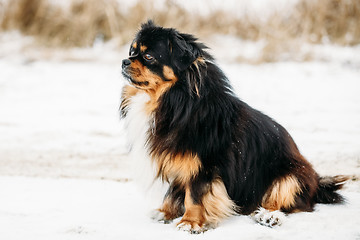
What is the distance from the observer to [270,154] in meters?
3.74

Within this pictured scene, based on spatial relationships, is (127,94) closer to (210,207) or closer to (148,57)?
(148,57)

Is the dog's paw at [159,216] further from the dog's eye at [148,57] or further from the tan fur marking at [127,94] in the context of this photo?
the dog's eye at [148,57]

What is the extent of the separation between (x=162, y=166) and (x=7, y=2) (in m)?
11.3

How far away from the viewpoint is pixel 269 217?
11.3 feet

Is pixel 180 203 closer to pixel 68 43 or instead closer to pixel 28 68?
pixel 28 68

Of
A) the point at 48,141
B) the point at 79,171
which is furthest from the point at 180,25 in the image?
the point at 79,171

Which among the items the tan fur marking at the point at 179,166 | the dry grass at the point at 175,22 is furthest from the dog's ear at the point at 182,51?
the dry grass at the point at 175,22

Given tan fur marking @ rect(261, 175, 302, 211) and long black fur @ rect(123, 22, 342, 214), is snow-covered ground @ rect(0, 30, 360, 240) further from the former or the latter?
long black fur @ rect(123, 22, 342, 214)

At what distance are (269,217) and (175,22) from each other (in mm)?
9596

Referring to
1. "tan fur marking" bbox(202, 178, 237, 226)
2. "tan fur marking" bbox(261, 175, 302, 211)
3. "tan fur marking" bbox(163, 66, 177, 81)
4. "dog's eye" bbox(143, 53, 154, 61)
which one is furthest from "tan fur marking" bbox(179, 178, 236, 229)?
"dog's eye" bbox(143, 53, 154, 61)

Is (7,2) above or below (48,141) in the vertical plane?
above

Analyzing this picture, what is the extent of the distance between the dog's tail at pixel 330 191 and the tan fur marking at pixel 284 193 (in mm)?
374

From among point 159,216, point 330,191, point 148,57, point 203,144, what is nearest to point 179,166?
point 203,144

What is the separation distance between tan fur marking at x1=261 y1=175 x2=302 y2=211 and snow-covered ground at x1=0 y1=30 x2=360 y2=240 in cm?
14
